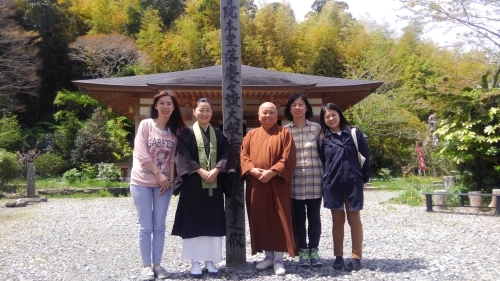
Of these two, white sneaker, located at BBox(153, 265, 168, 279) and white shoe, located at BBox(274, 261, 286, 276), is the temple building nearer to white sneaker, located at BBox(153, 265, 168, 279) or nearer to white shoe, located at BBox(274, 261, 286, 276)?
white sneaker, located at BBox(153, 265, 168, 279)

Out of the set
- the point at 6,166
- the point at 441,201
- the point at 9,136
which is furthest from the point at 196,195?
the point at 9,136

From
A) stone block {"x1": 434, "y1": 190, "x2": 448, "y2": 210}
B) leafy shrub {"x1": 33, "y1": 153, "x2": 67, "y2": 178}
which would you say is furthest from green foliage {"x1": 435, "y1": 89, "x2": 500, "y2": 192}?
leafy shrub {"x1": 33, "y1": 153, "x2": 67, "y2": 178}

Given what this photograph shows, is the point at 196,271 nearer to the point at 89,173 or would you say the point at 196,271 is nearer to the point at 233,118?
the point at 233,118

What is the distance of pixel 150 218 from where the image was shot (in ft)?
9.90

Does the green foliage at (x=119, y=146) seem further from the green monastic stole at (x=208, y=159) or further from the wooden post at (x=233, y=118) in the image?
Result: the green monastic stole at (x=208, y=159)

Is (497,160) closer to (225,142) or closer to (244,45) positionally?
(225,142)

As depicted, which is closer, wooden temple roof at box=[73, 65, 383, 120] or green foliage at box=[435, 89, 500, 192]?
green foliage at box=[435, 89, 500, 192]

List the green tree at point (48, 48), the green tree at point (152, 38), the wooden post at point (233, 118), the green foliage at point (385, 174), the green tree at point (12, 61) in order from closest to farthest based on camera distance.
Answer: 1. the wooden post at point (233, 118)
2. the green foliage at point (385, 174)
3. the green tree at point (12, 61)
4. the green tree at point (48, 48)
5. the green tree at point (152, 38)

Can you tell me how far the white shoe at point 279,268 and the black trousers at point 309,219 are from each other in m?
0.22

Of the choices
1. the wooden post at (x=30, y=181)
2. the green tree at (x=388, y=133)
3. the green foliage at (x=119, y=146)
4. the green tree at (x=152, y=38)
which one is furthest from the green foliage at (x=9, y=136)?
the green tree at (x=388, y=133)

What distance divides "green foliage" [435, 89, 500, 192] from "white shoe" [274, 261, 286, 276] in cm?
463

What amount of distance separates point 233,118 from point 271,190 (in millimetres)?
664

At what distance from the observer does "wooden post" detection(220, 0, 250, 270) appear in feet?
10.7

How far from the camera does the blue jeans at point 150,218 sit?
2994 millimetres
